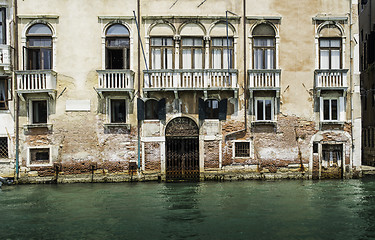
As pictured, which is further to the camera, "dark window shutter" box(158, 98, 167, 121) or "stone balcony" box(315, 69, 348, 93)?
"dark window shutter" box(158, 98, 167, 121)

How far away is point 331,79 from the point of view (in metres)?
18.0

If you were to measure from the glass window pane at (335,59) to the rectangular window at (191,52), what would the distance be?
5.87 m

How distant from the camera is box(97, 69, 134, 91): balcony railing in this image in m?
17.6

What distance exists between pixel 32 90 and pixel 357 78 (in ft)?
47.1

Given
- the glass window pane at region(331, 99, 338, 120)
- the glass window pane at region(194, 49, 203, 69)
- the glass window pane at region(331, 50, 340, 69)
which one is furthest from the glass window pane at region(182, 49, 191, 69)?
the glass window pane at region(331, 99, 338, 120)

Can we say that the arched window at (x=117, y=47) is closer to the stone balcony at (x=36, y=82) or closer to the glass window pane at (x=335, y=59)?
the stone balcony at (x=36, y=82)

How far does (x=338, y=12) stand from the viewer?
60.0 feet

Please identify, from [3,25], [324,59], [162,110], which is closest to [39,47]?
[3,25]

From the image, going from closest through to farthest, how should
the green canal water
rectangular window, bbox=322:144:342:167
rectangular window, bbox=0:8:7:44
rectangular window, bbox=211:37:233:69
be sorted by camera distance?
the green canal water → rectangular window, bbox=0:8:7:44 → rectangular window, bbox=211:37:233:69 → rectangular window, bbox=322:144:342:167

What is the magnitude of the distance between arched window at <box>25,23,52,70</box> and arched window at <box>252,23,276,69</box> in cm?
914

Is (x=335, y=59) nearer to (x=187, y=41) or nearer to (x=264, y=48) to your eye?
(x=264, y=48)

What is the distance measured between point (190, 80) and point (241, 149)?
382 cm

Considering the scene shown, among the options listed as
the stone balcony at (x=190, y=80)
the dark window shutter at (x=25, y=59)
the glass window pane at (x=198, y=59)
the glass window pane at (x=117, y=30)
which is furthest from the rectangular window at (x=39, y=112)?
the glass window pane at (x=198, y=59)

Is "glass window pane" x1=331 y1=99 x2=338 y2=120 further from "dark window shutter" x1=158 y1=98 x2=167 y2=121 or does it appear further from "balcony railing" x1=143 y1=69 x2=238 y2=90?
"dark window shutter" x1=158 y1=98 x2=167 y2=121
